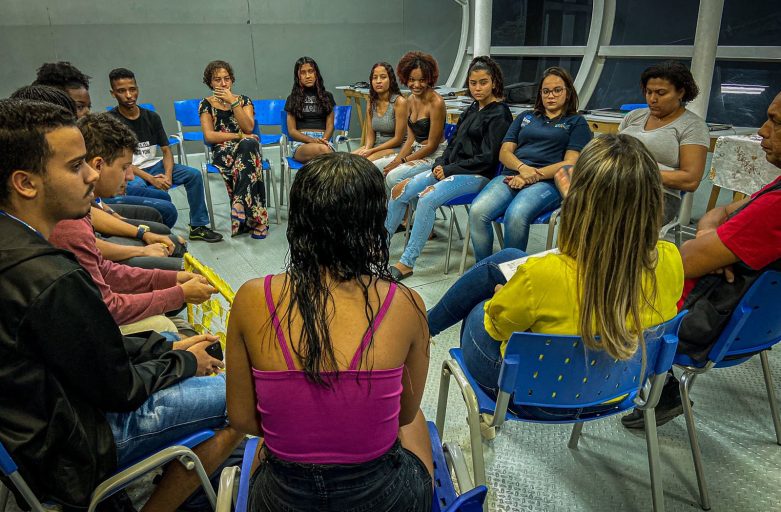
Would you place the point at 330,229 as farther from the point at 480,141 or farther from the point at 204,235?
the point at 204,235

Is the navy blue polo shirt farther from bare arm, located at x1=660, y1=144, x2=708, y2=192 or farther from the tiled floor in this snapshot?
the tiled floor

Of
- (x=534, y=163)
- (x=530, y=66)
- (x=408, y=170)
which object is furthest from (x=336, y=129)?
(x=530, y=66)

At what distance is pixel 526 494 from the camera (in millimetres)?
1636

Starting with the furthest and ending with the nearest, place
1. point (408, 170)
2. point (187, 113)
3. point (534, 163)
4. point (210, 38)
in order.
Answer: point (210, 38) < point (187, 113) < point (408, 170) < point (534, 163)

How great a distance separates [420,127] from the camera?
12.0ft

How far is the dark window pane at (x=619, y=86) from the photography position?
225 inches

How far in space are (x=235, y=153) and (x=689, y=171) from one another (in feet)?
9.58

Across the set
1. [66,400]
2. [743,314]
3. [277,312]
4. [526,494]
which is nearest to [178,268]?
[66,400]

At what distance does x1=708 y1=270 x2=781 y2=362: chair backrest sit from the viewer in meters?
1.43

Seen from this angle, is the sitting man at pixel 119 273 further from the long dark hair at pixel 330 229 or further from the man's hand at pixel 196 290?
the long dark hair at pixel 330 229

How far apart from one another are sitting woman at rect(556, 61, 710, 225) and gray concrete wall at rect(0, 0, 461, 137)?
4.95 metres

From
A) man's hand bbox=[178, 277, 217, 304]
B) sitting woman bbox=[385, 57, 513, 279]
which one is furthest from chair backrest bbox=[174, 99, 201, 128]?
man's hand bbox=[178, 277, 217, 304]

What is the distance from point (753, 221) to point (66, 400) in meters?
1.76

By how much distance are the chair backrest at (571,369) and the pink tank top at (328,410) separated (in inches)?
14.5
